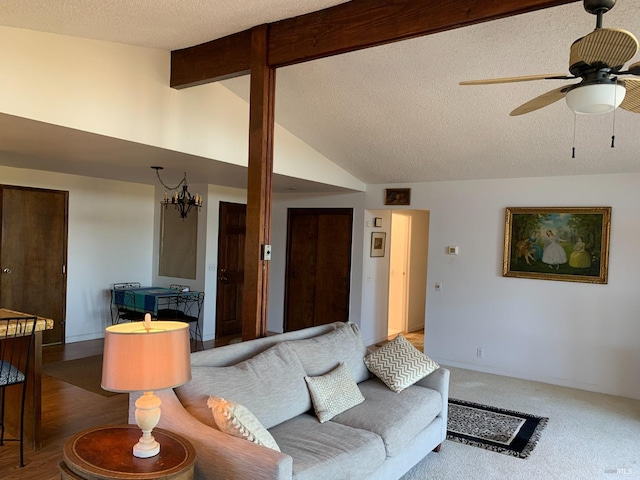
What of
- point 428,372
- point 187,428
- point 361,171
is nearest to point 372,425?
point 428,372

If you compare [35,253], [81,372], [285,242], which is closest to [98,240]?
[35,253]

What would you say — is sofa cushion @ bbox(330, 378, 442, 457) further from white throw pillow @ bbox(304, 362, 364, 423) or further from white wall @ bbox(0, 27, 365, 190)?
white wall @ bbox(0, 27, 365, 190)

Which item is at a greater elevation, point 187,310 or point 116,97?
point 116,97

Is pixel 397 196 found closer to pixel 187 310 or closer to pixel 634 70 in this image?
pixel 187 310

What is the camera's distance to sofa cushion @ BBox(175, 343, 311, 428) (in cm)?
236

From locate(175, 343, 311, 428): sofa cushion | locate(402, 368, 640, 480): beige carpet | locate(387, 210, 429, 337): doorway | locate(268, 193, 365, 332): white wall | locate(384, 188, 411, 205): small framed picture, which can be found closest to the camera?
locate(175, 343, 311, 428): sofa cushion

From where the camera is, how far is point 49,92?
3049 mm

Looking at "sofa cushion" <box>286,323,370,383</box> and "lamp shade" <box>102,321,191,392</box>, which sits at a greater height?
"lamp shade" <box>102,321,191,392</box>

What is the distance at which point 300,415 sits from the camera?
2865 mm

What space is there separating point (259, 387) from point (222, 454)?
599 millimetres

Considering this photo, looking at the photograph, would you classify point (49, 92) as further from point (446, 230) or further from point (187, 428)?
point (446, 230)

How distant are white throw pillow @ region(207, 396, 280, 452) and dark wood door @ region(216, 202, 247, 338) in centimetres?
476

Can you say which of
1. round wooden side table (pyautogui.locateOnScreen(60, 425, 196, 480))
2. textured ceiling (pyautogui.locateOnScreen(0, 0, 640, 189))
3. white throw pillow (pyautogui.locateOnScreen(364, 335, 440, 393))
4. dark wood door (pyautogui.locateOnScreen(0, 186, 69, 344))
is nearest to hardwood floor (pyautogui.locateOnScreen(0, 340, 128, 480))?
round wooden side table (pyautogui.locateOnScreen(60, 425, 196, 480))

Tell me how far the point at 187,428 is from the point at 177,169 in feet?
11.2
